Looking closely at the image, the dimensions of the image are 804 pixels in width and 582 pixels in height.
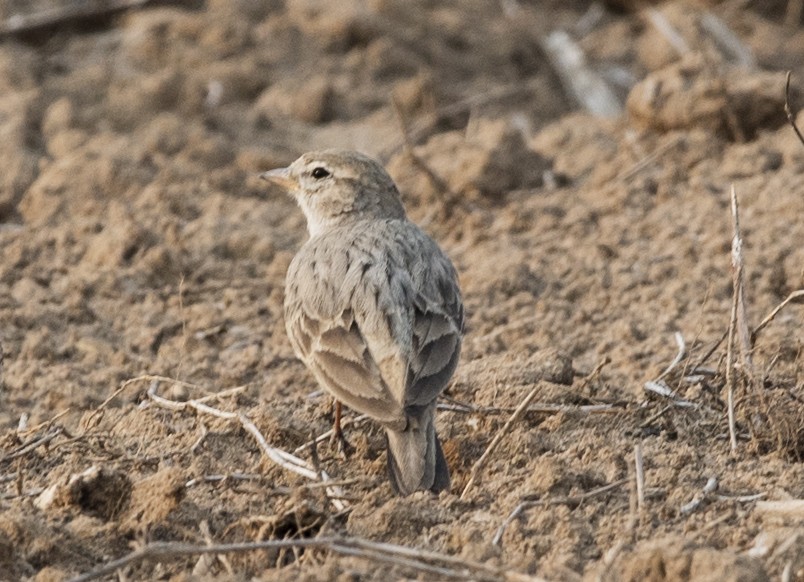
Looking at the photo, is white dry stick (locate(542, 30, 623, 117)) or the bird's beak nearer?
the bird's beak

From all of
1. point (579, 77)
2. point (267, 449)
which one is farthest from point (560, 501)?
point (579, 77)

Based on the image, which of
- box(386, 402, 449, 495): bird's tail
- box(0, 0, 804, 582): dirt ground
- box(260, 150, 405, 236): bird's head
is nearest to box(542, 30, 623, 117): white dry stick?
box(0, 0, 804, 582): dirt ground

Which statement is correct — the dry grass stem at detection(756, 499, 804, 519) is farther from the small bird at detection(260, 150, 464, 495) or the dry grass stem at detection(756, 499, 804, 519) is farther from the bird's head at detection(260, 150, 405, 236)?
the bird's head at detection(260, 150, 405, 236)

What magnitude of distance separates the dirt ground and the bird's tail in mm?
99

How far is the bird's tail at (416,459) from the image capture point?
543cm

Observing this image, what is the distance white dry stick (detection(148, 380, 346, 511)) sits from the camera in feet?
18.1

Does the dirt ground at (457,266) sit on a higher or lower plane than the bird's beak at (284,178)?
lower

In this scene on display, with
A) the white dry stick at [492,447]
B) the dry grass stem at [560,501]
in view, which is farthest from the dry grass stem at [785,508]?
the white dry stick at [492,447]

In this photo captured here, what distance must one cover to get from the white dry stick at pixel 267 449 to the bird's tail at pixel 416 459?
225 millimetres

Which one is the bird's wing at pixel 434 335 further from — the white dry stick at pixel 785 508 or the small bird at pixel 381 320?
the white dry stick at pixel 785 508

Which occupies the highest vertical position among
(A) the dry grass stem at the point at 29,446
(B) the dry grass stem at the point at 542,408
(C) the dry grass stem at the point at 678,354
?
(A) the dry grass stem at the point at 29,446

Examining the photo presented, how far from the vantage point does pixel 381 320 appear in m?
5.92

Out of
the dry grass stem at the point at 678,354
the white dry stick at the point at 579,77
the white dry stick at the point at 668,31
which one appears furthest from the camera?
the white dry stick at the point at 668,31

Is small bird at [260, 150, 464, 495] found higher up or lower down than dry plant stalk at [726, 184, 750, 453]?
higher up
